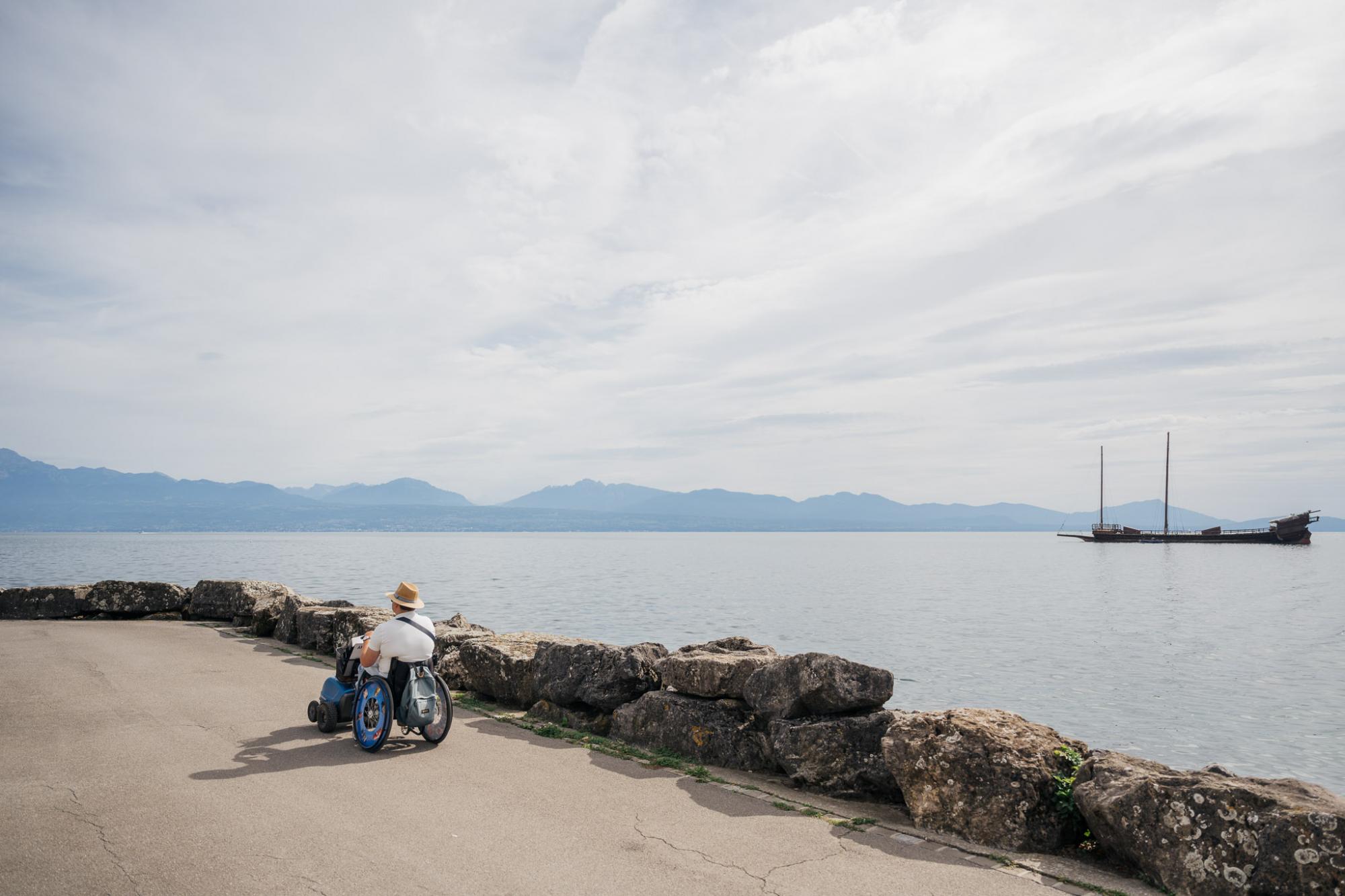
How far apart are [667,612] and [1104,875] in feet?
128

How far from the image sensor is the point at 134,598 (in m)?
20.5

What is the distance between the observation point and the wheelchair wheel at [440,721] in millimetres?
9086

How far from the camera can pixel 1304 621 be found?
45500 millimetres

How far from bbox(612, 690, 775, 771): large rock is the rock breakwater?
0.02 metres

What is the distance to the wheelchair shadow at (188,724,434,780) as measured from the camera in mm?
7895

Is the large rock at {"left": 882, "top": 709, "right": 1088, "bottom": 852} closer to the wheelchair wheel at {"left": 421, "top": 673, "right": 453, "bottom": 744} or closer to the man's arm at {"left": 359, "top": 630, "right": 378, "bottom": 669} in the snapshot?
Answer: the wheelchair wheel at {"left": 421, "top": 673, "right": 453, "bottom": 744}

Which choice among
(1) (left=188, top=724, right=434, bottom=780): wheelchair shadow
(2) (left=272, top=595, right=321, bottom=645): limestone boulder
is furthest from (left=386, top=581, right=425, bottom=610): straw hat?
(2) (left=272, top=595, right=321, bottom=645): limestone boulder

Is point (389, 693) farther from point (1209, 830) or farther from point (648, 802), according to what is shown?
point (1209, 830)

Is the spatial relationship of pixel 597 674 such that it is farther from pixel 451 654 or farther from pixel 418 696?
pixel 451 654

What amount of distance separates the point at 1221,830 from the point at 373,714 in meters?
7.80

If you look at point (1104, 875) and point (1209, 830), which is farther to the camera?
point (1104, 875)

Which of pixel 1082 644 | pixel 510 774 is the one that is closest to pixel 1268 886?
pixel 510 774

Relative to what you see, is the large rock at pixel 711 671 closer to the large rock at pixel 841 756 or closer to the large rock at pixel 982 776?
the large rock at pixel 841 756

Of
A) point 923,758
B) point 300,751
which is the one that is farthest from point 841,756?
point 300,751
